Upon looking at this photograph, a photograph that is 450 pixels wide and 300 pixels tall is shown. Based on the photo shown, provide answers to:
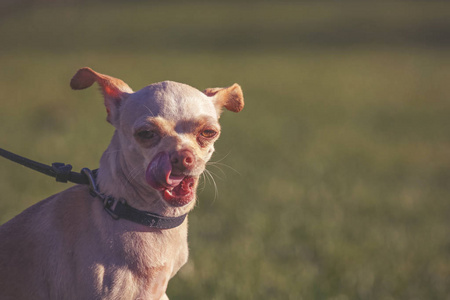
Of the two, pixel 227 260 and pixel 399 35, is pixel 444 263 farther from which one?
pixel 399 35

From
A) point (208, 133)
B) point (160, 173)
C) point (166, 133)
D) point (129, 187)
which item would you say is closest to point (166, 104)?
point (166, 133)

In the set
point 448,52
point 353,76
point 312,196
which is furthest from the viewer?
point 448,52

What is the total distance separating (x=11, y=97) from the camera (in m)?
16.0

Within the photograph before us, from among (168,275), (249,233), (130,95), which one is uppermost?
(130,95)

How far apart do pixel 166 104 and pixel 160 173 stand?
395 mm

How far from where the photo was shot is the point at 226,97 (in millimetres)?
3557

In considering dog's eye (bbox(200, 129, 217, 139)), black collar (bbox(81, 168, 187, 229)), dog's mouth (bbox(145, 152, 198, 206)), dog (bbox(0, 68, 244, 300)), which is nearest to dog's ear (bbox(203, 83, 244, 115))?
dog (bbox(0, 68, 244, 300))

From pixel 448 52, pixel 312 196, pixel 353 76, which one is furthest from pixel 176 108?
pixel 448 52

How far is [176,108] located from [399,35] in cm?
3402

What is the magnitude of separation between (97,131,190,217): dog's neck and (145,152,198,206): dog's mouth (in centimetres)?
A: 17

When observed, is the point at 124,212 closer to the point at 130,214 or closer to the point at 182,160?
the point at 130,214

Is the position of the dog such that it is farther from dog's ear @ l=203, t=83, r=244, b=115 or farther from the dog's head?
dog's ear @ l=203, t=83, r=244, b=115

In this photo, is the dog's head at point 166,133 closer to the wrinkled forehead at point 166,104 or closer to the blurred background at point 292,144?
the wrinkled forehead at point 166,104

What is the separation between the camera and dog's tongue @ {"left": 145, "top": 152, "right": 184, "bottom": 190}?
283cm
